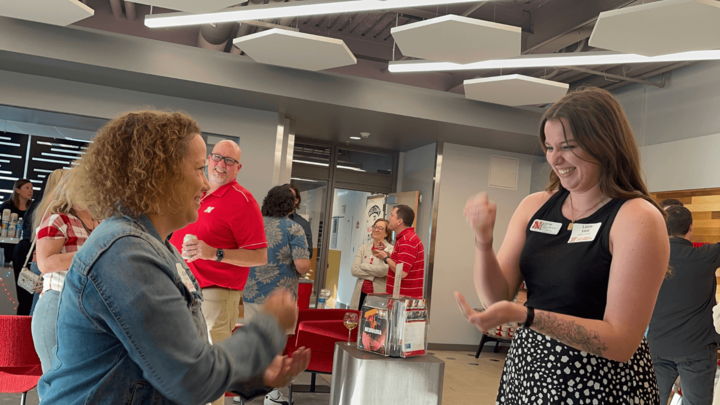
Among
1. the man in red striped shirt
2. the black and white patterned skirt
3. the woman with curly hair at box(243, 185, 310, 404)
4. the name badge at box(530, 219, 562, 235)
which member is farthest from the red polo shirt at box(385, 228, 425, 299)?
the black and white patterned skirt

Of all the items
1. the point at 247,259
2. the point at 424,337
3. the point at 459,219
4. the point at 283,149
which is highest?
the point at 283,149

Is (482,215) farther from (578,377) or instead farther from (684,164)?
(684,164)

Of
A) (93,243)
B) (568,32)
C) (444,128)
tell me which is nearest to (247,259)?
(93,243)

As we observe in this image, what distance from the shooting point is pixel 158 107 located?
6910 mm

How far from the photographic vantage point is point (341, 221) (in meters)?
10.2

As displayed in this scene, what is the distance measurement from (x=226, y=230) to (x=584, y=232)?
2155mm

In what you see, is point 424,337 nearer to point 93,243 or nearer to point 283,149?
point 93,243

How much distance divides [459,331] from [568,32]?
470 cm

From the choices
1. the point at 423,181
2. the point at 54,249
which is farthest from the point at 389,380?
the point at 423,181

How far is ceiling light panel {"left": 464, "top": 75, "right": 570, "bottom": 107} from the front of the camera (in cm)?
544

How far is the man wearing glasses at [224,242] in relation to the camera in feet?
9.72

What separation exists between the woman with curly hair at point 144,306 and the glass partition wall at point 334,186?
25.6 feet

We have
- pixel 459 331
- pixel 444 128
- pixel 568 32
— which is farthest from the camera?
pixel 459 331

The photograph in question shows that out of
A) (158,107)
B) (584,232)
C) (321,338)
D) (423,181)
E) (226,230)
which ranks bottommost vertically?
(321,338)
